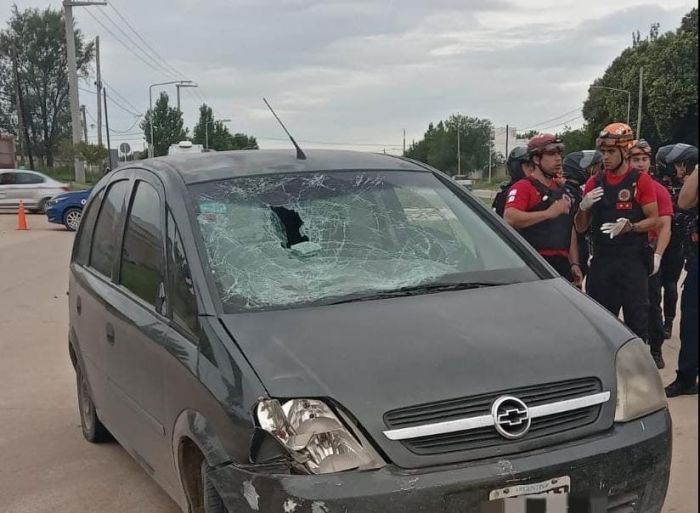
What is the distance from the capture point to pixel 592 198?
5426 millimetres

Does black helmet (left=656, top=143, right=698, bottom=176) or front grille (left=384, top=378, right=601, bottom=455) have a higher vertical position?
black helmet (left=656, top=143, right=698, bottom=176)

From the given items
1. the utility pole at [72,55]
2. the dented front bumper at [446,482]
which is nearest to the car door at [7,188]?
the utility pole at [72,55]

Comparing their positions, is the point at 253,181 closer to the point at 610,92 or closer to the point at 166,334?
the point at 166,334

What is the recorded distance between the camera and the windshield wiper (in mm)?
3016

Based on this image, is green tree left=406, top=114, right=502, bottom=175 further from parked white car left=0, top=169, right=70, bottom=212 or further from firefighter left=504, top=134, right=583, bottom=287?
firefighter left=504, top=134, right=583, bottom=287

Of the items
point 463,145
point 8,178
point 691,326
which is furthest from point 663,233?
point 463,145

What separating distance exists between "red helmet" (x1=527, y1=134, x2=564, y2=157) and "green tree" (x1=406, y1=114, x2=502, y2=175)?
94576 millimetres

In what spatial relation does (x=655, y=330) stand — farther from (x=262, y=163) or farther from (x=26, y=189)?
(x=26, y=189)

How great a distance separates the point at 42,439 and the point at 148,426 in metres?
1.94

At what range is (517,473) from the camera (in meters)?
2.36

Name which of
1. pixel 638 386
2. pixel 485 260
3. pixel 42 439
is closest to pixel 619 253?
pixel 485 260

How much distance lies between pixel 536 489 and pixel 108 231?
A: 275cm

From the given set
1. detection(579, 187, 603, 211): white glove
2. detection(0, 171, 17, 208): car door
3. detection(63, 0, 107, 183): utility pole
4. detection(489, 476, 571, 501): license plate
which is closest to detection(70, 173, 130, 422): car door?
detection(489, 476, 571, 501): license plate

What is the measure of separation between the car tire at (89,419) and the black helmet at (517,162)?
3478 millimetres
